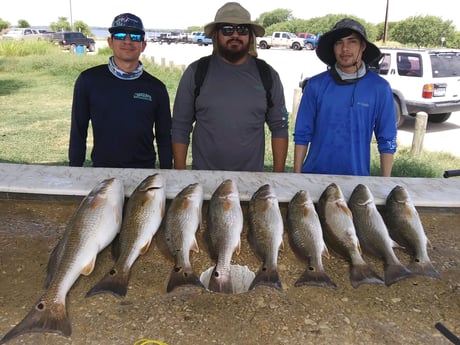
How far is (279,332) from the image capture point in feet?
5.98

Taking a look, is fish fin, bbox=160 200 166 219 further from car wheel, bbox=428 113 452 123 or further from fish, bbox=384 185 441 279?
car wheel, bbox=428 113 452 123

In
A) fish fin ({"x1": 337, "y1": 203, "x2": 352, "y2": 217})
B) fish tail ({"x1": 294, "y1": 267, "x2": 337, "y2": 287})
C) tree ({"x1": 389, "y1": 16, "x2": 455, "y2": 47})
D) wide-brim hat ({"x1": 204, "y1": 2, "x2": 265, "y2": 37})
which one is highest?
tree ({"x1": 389, "y1": 16, "x2": 455, "y2": 47})

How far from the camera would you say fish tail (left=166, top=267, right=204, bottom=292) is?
2041mm

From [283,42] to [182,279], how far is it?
44249 mm

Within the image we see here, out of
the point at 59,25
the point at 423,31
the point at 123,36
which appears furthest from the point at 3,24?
the point at 123,36

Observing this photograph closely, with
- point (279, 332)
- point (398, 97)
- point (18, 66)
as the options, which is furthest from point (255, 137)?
point (18, 66)

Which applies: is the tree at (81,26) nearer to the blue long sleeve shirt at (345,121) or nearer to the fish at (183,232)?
the blue long sleeve shirt at (345,121)

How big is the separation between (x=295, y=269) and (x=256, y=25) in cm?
217

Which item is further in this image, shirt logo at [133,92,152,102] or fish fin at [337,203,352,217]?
shirt logo at [133,92,152,102]

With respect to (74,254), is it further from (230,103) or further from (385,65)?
(385,65)

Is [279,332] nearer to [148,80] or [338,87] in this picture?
[338,87]

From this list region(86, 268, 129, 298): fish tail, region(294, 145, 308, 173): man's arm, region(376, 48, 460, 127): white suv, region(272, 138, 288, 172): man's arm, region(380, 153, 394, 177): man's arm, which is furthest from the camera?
region(376, 48, 460, 127): white suv

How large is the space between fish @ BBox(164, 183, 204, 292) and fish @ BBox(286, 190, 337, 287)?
1.68 ft

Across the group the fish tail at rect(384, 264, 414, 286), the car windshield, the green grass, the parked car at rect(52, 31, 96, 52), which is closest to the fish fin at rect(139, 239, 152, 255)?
the fish tail at rect(384, 264, 414, 286)
